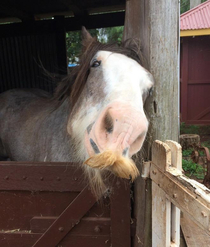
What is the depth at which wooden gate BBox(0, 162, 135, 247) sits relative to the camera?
1.46 m

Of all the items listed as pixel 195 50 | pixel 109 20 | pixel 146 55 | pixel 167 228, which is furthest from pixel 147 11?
pixel 195 50

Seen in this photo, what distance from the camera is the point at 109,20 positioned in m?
3.98

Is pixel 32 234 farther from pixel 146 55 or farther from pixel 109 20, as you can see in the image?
pixel 109 20

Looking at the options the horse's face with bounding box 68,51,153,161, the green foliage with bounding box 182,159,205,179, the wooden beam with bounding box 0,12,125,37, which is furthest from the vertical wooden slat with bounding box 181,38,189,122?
the horse's face with bounding box 68,51,153,161

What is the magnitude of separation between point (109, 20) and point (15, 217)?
138 inches

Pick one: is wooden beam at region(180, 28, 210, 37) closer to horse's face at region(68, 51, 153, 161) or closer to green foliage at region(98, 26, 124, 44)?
Result: green foliage at region(98, 26, 124, 44)

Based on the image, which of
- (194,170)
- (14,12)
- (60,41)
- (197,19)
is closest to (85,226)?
(194,170)

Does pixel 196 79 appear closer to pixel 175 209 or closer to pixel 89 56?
pixel 89 56

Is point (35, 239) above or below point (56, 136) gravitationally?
below

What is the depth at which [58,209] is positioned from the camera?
1537 millimetres

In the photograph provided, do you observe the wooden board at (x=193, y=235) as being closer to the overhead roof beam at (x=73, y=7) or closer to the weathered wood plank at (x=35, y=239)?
the weathered wood plank at (x=35, y=239)

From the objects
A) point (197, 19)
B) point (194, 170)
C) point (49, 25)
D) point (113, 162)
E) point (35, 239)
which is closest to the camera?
point (113, 162)

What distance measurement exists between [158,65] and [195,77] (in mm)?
7588

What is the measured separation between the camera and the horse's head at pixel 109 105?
92 centimetres
